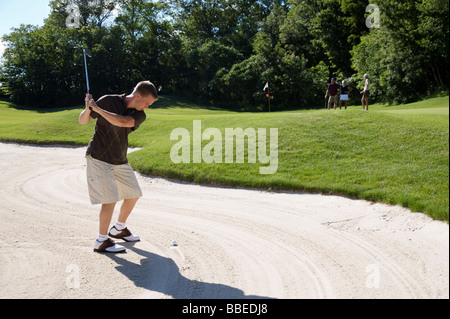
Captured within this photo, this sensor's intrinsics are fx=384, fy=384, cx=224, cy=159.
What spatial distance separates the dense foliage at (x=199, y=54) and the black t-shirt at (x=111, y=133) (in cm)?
3186

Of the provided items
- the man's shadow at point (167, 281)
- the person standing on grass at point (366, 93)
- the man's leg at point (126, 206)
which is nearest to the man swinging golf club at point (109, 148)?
the man's leg at point (126, 206)

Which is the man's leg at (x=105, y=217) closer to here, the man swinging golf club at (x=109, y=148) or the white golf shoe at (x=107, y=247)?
the man swinging golf club at (x=109, y=148)

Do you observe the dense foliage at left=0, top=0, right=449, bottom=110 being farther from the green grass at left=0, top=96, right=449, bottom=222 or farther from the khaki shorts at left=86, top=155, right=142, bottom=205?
the khaki shorts at left=86, top=155, right=142, bottom=205

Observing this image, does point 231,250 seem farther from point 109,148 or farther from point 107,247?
point 109,148

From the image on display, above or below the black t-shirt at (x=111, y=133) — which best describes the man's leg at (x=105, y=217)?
below

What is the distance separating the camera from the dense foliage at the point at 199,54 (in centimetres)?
4194

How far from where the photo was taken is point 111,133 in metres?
5.75

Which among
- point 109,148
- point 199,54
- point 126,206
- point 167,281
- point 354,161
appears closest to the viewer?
point 167,281

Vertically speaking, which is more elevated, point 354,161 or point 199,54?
point 199,54

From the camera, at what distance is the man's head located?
5676 millimetres

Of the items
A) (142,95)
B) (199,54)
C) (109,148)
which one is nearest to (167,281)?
(109,148)

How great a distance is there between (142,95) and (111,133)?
74 cm
